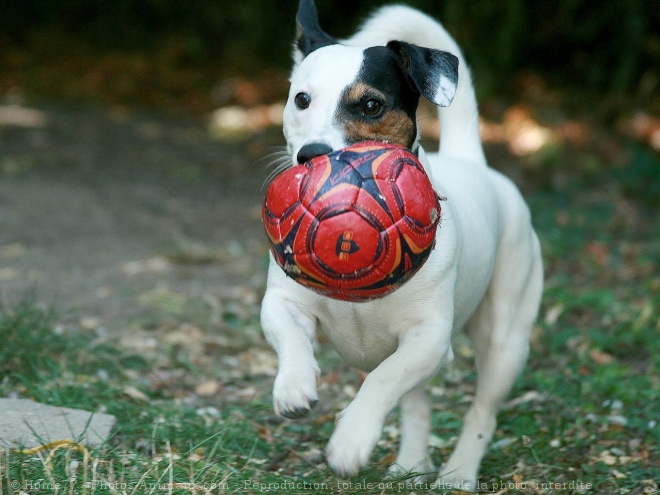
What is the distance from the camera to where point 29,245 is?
710 cm

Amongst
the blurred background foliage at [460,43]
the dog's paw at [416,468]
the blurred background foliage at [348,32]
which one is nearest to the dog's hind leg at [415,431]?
the dog's paw at [416,468]

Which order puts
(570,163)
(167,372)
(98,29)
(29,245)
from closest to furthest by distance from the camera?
(167,372), (29,245), (570,163), (98,29)

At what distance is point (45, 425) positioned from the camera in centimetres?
348

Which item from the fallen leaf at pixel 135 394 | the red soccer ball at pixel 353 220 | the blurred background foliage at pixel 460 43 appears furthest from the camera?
the blurred background foliage at pixel 460 43

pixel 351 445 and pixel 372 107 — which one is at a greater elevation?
pixel 372 107

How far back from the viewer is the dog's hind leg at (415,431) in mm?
3982

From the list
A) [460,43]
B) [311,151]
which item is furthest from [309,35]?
[460,43]

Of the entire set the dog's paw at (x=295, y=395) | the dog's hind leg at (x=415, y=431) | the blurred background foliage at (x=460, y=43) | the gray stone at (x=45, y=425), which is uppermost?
the blurred background foliage at (x=460, y=43)

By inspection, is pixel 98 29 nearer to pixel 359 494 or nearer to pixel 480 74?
pixel 480 74

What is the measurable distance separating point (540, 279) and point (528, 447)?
0.75m

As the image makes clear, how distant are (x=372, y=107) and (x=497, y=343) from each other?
4.43 feet

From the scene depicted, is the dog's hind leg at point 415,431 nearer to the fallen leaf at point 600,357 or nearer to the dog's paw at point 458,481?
the dog's paw at point 458,481

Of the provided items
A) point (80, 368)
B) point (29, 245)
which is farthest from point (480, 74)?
point (80, 368)

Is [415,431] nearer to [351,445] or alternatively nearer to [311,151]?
[351,445]
